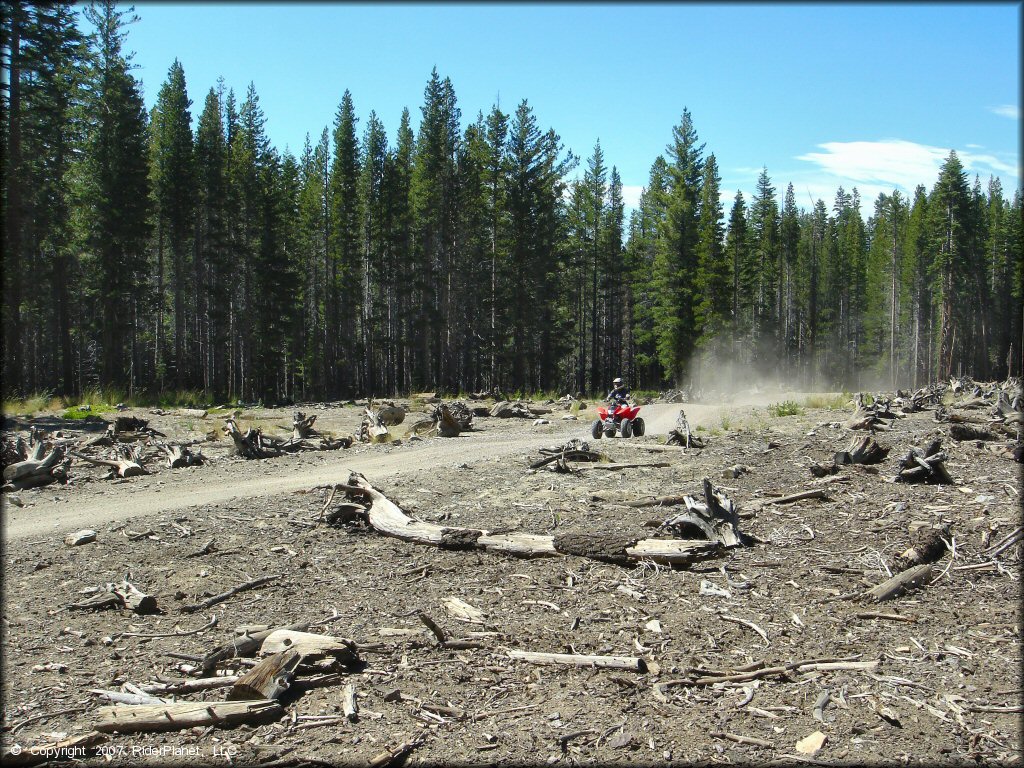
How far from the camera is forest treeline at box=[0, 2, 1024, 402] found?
37812 millimetres

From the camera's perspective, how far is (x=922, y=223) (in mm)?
71312

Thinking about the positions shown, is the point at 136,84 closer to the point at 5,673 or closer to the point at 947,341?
the point at 5,673

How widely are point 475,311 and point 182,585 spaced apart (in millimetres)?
49264

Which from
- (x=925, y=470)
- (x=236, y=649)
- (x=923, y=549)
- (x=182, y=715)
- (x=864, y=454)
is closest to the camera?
(x=182, y=715)

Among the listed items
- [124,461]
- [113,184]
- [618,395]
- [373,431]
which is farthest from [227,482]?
[113,184]

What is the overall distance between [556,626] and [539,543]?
1.75 m

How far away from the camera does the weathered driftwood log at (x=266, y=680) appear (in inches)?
185

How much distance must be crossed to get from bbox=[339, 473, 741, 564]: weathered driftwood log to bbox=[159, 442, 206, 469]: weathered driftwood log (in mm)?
7676

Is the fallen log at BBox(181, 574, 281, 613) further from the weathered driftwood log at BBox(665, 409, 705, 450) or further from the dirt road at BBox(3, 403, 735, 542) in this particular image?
the weathered driftwood log at BBox(665, 409, 705, 450)

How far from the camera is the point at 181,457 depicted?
14.5 metres

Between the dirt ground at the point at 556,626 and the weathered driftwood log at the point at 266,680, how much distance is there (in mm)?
136

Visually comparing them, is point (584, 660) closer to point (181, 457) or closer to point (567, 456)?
point (567, 456)

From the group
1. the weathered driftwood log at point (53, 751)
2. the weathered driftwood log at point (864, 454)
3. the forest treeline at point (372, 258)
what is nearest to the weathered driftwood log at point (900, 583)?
the weathered driftwood log at point (864, 454)

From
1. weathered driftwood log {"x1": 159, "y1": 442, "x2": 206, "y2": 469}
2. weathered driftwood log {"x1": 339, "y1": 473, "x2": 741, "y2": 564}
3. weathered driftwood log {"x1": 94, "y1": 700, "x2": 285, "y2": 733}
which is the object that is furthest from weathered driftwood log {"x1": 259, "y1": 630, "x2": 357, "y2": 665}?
weathered driftwood log {"x1": 159, "y1": 442, "x2": 206, "y2": 469}
